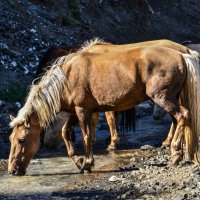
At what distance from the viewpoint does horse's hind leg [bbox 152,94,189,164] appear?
25.7 ft

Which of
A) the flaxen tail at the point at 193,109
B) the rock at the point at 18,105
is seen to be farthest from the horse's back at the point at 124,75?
the rock at the point at 18,105

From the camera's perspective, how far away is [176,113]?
7.87m

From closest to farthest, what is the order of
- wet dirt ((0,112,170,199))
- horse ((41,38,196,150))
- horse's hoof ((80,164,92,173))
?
wet dirt ((0,112,170,199))
horse's hoof ((80,164,92,173))
horse ((41,38,196,150))

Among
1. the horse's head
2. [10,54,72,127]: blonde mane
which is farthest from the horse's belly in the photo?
the horse's head

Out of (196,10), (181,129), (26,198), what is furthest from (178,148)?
(196,10)

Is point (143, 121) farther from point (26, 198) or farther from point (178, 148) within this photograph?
point (26, 198)

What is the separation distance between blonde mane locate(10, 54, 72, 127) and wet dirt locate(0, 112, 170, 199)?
0.77 m

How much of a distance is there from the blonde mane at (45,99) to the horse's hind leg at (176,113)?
4.34 ft

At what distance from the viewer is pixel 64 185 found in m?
7.61

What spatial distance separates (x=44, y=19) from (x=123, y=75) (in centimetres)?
1155

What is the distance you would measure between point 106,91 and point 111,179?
126cm

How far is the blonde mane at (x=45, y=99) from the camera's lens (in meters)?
7.94

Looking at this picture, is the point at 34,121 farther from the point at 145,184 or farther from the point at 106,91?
the point at 145,184

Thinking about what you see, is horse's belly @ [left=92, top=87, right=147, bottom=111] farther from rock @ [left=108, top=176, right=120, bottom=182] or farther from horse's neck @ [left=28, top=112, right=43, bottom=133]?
rock @ [left=108, top=176, right=120, bottom=182]
